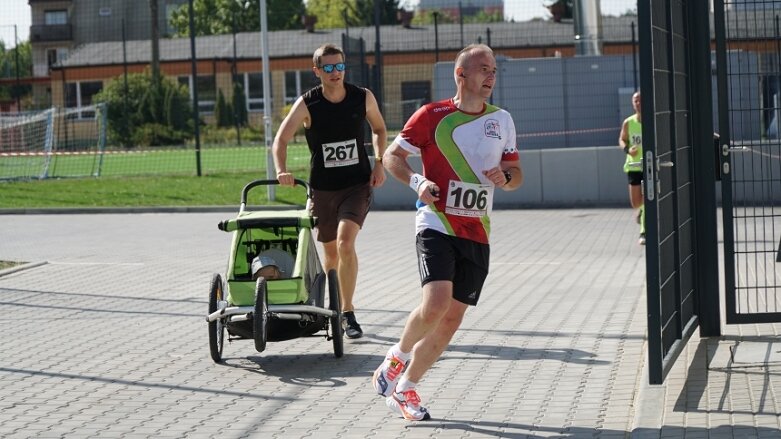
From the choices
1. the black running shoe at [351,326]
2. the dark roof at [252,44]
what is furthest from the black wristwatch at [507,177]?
the dark roof at [252,44]

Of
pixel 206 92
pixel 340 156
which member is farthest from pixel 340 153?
pixel 206 92

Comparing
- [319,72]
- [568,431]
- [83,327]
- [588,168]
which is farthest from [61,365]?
[588,168]

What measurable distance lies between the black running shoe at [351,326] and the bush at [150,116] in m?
39.0

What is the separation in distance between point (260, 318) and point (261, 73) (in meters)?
54.2

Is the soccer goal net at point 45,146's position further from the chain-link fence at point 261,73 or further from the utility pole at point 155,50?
the utility pole at point 155,50

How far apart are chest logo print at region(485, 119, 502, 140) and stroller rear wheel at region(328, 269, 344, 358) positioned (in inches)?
87.0

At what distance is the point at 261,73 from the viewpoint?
61.6 meters

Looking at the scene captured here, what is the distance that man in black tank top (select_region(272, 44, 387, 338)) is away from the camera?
9236 millimetres

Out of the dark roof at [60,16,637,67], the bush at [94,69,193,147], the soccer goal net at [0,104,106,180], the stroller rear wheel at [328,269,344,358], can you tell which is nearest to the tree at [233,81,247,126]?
the dark roof at [60,16,637,67]

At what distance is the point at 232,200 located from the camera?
24188 millimetres

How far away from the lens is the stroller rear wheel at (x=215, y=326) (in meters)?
8.49

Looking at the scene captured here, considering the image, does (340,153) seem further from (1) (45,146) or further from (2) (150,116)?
(2) (150,116)

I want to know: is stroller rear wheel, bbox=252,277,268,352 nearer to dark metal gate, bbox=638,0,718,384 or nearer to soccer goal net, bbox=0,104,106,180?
dark metal gate, bbox=638,0,718,384

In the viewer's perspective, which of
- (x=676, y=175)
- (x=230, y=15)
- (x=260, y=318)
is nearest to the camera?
(x=676, y=175)
